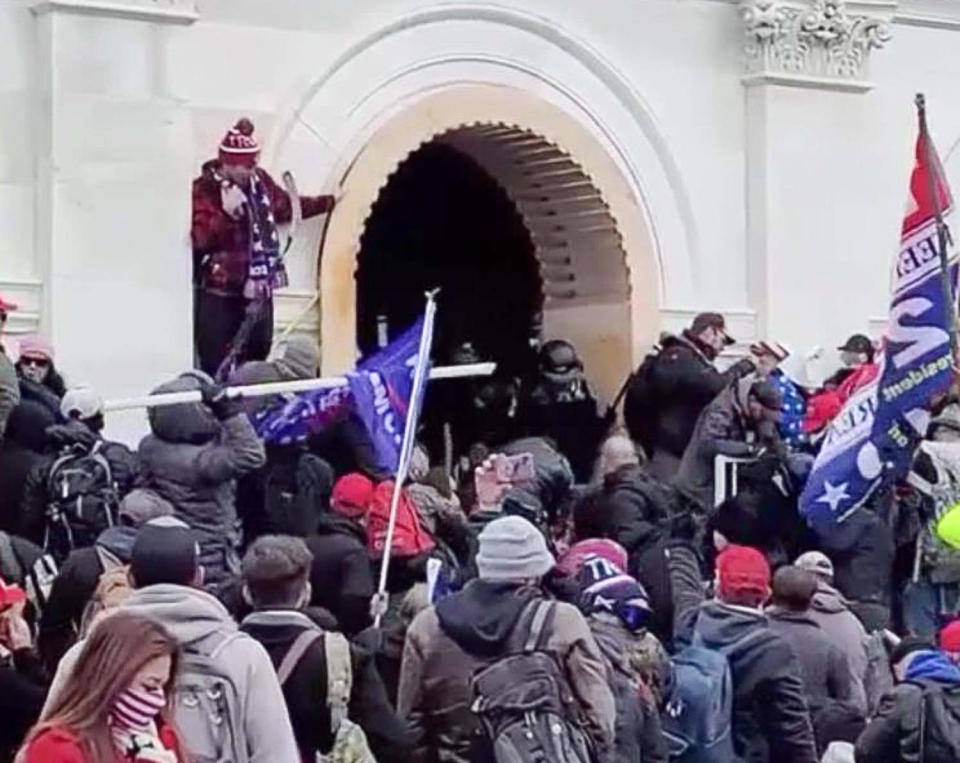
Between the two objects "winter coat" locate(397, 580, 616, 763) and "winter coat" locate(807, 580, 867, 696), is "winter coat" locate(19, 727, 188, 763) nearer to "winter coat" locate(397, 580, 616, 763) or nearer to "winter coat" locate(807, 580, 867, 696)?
"winter coat" locate(397, 580, 616, 763)

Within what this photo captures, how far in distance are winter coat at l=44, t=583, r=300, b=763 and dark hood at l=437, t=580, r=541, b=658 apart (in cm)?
153

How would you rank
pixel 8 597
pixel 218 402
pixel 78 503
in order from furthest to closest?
pixel 218 402 → pixel 78 503 → pixel 8 597

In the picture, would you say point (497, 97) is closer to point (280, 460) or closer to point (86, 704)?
point (280, 460)

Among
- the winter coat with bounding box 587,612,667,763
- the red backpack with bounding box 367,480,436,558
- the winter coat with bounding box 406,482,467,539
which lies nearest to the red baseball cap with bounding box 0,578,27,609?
the winter coat with bounding box 587,612,667,763

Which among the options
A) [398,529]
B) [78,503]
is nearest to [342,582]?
[398,529]

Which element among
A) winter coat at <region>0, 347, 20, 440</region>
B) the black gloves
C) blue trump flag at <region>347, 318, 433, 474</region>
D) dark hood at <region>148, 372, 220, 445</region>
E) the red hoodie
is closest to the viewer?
dark hood at <region>148, 372, 220, 445</region>

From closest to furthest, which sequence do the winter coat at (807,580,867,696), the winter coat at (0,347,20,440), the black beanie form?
the black beanie, the winter coat at (807,580,867,696), the winter coat at (0,347,20,440)

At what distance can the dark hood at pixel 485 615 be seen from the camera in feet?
32.3

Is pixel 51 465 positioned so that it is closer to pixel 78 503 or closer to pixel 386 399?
pixel 78 503

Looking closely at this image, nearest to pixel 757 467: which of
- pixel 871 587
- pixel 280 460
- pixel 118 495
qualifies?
pixel 871 587

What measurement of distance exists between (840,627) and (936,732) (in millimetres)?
2519

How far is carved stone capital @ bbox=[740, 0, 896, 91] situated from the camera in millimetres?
19781

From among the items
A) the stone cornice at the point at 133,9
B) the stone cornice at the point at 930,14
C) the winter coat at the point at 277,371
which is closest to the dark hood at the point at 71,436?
the winter coat at the point at 277,371

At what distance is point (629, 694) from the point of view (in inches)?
400
